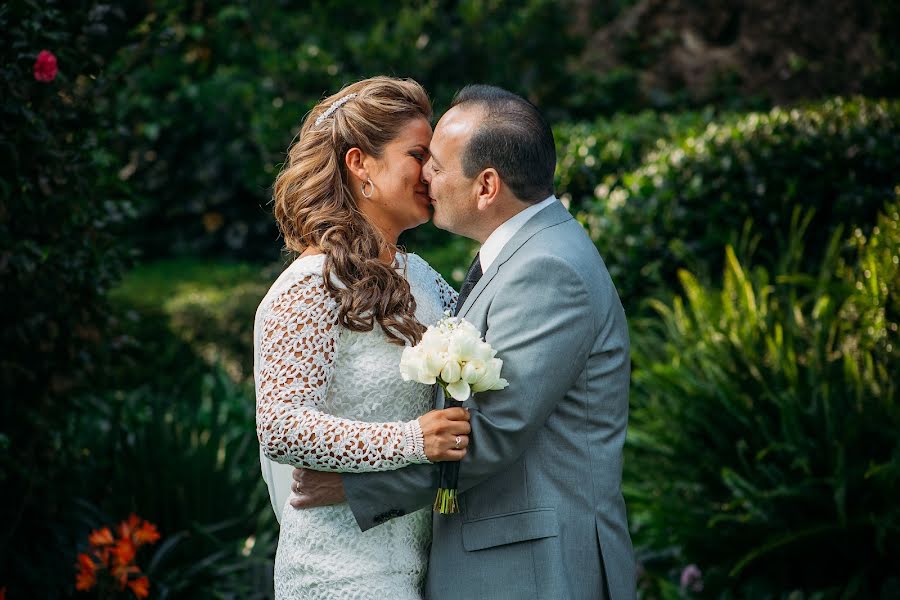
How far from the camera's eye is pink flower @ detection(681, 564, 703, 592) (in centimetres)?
421

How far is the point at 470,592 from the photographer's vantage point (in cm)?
238

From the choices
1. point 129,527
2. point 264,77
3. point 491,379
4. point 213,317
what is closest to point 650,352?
point 129,527

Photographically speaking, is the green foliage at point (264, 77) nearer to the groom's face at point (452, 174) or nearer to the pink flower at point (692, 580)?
the groom's face at point (452, 174)

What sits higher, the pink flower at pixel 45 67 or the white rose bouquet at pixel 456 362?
the pink flower at pixel 45 67

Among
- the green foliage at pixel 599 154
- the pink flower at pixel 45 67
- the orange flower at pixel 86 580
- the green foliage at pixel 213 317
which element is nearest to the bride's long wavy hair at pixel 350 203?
the pink flower at pixel 45 67

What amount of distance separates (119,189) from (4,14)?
108 cm

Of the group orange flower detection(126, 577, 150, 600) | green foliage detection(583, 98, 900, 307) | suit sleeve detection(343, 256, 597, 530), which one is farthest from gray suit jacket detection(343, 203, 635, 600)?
green foliage detection(583, 98, 900, 307)

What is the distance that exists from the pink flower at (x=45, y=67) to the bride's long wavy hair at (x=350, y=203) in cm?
128

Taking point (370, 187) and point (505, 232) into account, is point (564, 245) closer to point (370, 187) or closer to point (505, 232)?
point (505, 232)

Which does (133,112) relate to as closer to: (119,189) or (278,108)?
(278,108)

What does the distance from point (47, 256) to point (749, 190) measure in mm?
3879

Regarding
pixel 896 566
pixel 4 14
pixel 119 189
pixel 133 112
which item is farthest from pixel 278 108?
pixel 896 566

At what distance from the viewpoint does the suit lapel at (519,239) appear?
2.47 meters

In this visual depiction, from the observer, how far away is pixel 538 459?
239 cm
